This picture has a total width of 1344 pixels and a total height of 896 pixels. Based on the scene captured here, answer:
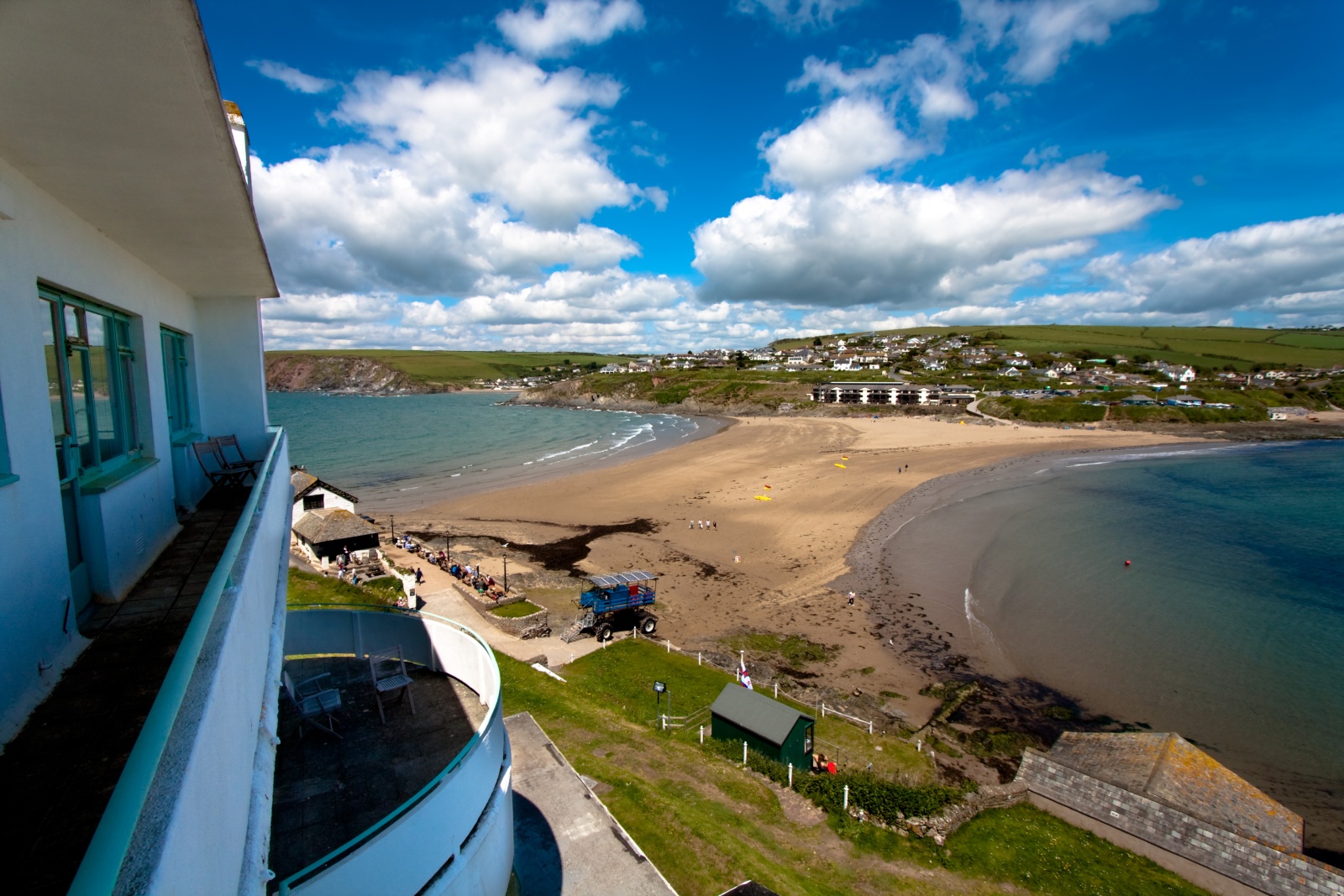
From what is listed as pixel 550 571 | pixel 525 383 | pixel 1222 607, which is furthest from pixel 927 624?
pixel 525 383

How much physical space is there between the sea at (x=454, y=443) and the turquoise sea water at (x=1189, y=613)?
2779 cm

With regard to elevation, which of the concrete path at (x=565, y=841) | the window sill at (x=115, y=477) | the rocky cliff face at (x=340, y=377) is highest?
the rocky cliff face at (x=340, y=377)

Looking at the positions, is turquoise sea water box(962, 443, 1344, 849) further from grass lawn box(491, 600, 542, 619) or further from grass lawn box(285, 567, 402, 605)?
grass lawn box(285, 567, 402, 605)

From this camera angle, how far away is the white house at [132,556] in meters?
1.96

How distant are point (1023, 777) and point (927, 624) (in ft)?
30.2

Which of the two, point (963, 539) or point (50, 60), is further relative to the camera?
point (963, 539)

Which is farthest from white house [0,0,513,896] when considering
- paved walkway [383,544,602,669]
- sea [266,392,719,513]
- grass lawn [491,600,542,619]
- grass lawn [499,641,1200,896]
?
sea [266,392,719,513]

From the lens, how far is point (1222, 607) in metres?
21.8

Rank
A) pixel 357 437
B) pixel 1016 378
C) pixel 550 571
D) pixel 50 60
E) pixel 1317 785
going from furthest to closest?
pixel 1016 378, pixel 357 437, pixel 550 571, pixel 1317 785, pixel 50 60

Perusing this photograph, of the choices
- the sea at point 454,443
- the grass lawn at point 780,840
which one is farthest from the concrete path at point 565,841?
the sea at point 454,443

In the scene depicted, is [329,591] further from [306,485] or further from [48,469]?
[48,469]

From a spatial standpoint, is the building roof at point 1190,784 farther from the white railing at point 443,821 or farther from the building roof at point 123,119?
the building roof at point 123,119

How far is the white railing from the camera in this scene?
3.64 metres

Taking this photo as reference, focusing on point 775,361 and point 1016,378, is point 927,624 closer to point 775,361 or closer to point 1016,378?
point 1016,378
